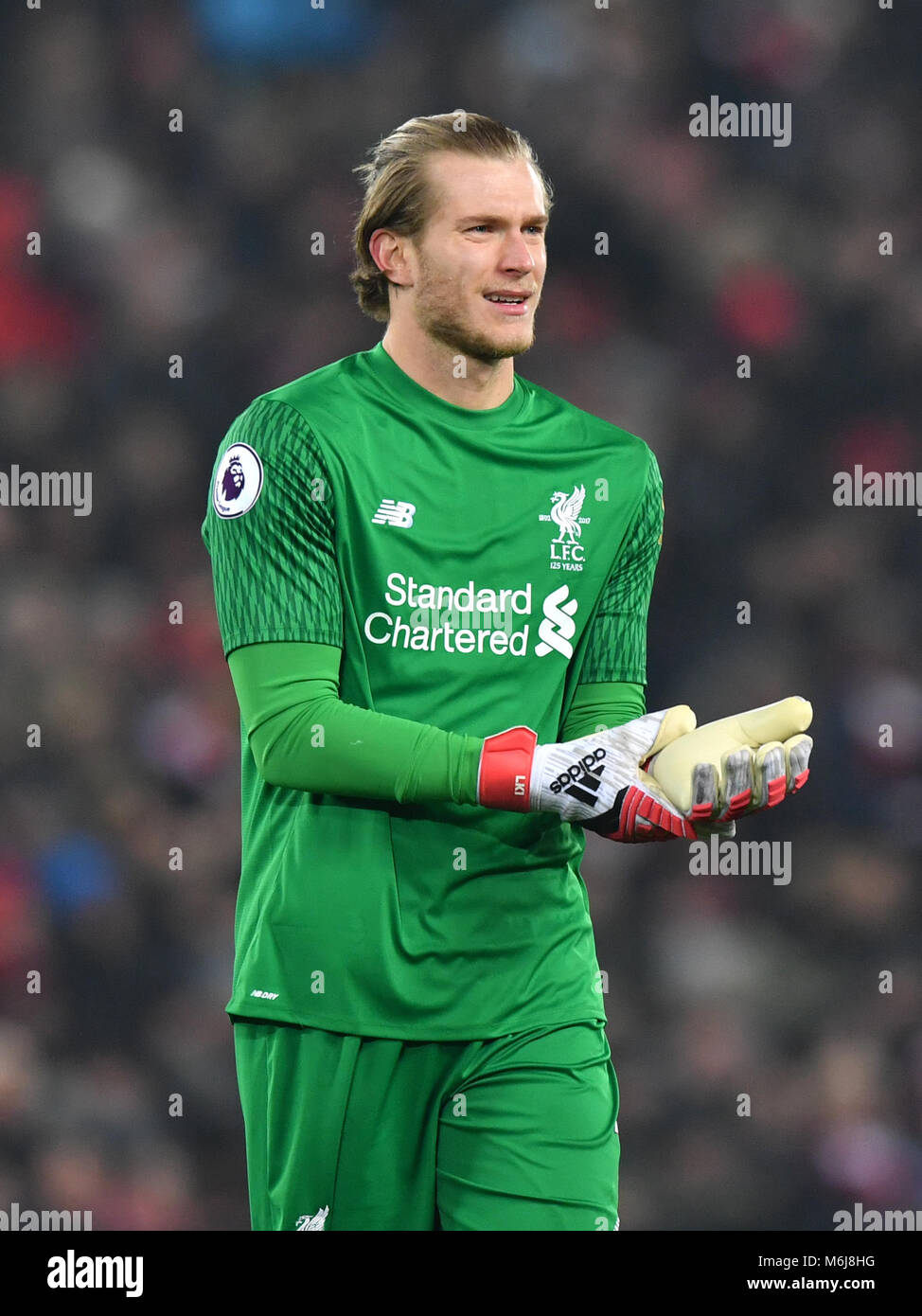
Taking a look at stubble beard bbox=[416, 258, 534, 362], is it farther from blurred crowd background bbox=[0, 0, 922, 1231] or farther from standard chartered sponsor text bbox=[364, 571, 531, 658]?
blurred crowd background bbox=[0, 0, 922, 1231]

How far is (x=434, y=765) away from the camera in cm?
189

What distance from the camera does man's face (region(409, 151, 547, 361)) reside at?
6.91 ft

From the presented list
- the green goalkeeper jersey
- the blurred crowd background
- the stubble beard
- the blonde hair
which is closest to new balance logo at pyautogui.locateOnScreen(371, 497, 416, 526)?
the green goalkeeper jersey

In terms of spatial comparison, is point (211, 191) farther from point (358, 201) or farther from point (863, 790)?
point (863, 790)

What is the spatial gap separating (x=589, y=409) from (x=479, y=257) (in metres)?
1.51

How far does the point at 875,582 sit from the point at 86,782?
1583mm

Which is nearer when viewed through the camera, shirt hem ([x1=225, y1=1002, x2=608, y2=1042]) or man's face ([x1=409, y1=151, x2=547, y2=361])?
shirt hem ([x1=225, y1=1002, x2=608, y2=1042])

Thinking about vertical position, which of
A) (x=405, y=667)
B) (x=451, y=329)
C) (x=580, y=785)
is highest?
(x=451, y=329)

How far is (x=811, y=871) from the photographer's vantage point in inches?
139

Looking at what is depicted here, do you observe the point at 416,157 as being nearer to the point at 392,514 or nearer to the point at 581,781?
the point at 392,514

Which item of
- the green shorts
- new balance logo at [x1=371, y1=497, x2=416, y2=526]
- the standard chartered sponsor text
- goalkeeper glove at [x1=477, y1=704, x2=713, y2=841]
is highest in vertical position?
new balance logo at [x1=371, y1=497, x2=416, y2=526]

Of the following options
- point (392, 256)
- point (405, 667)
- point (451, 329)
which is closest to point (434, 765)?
point (405, 667)

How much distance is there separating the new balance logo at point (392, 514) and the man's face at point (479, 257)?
0.70 feet

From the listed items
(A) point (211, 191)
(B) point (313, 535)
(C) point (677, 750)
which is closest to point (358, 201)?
(A) point (211, 191)
